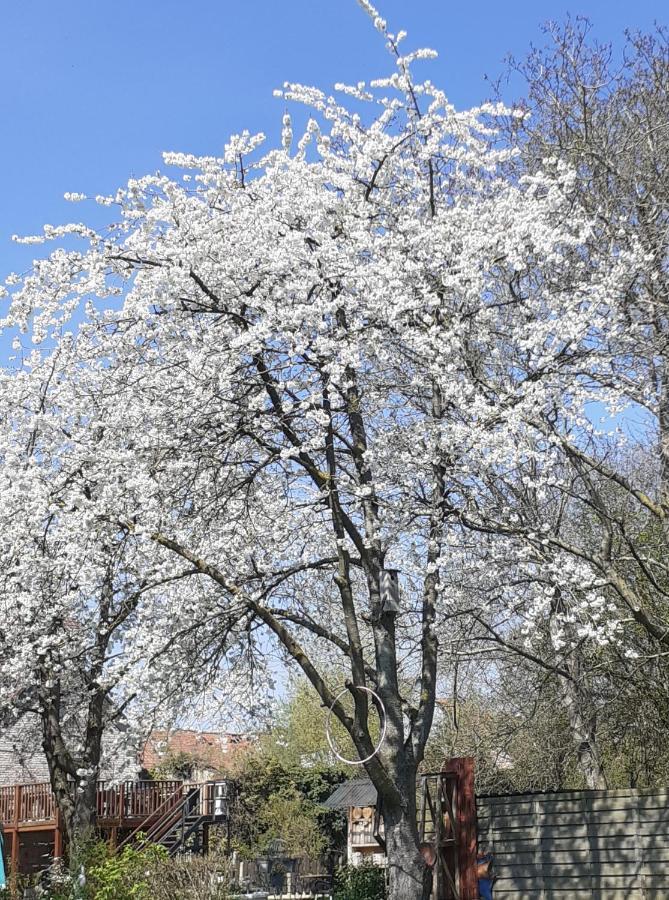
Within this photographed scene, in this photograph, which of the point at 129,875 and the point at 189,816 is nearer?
the point at 129,875

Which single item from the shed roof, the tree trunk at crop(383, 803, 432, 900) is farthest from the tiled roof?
the tree trunk at crop(383, 803, 432, 900)

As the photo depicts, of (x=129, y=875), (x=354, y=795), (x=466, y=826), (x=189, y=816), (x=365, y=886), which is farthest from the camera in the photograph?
(x=354, y=795)

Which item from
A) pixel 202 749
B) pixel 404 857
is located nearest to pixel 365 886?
pixel 404 857

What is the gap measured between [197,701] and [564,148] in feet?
24.1

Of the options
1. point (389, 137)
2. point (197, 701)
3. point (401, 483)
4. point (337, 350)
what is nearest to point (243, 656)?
point (197, 701)

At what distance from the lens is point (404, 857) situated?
28.8 feet

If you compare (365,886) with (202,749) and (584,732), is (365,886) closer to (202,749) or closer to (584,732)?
(584,732)

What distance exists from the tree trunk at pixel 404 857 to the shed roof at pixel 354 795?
43.3ft

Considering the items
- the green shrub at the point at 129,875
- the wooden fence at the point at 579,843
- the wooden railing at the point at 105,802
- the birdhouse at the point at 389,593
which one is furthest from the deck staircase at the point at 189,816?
the birdhouse at the point at 389,593

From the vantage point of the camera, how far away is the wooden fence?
9688mm

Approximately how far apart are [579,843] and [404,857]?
2.39m

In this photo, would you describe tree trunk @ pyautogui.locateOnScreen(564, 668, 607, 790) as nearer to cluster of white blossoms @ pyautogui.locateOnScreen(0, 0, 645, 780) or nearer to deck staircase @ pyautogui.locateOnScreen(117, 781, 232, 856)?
cluster of white blossoms @ pyautogui.locateOnScreen(0, 0, 645, 780)

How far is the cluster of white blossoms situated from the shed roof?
41.5ft

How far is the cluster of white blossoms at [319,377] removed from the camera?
9.00 metres
